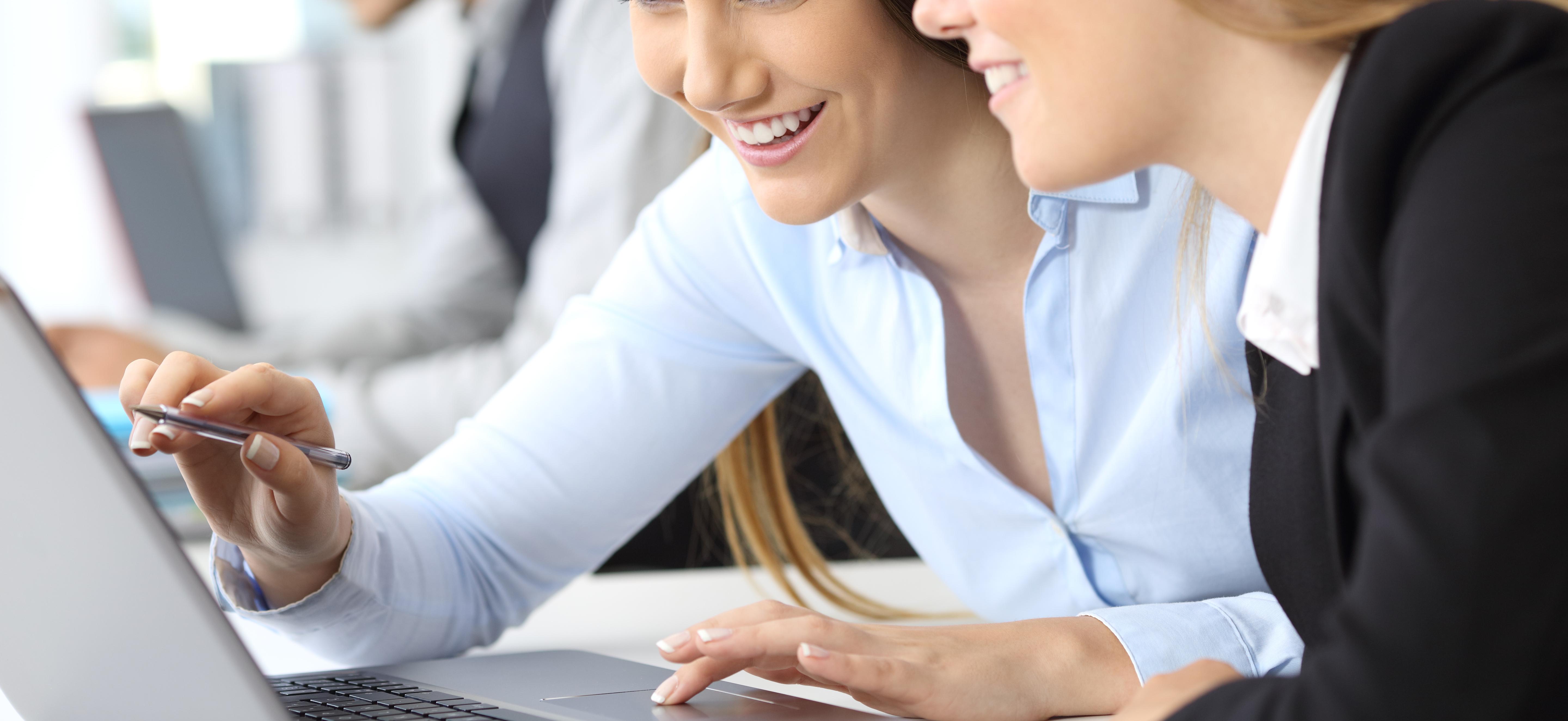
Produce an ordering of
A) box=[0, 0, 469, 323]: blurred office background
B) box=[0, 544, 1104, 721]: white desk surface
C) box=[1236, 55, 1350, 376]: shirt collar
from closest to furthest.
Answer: box=[1236, 55, 1350, 376]: shirt collar < box=[0, 544, 1104, 721]: white desk surface < box=[0, 0, 469, 323]: blurred office background

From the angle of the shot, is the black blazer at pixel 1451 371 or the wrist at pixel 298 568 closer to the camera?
the black blazer at pixel 1451 371

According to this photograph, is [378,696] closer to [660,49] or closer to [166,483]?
[660,49]

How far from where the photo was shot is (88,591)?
0.50 metres

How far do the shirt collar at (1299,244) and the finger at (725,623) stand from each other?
0.30 m

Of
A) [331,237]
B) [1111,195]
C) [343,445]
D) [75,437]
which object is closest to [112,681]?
[75,437]

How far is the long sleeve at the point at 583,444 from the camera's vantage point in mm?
993

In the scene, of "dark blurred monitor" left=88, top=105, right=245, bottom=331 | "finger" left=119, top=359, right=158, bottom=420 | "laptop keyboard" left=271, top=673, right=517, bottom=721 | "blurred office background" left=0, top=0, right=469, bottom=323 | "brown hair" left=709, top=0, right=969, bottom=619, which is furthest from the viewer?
"blurred office background" left=0, top=0, right=469, bottom=323

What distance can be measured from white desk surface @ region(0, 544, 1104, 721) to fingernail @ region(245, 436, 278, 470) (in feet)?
0.70

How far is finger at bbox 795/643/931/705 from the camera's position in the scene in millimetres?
675

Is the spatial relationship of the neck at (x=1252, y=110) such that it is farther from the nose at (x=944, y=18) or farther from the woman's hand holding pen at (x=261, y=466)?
the woman's hand holding pen at (x=261, y=466)

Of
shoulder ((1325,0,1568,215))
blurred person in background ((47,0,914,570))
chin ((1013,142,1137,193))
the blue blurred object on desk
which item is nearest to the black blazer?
shoulder ((1325,0,1568,215))

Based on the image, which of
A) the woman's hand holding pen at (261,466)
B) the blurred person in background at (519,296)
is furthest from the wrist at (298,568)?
the blurred person in background at (519,296)

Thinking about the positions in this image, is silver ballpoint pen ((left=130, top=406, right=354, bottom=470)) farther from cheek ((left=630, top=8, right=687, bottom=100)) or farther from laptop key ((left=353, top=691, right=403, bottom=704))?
cheek ((left=630, top=8, right=687, bottom=100))

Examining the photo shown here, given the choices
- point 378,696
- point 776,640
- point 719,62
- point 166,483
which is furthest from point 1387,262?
point 166,483
